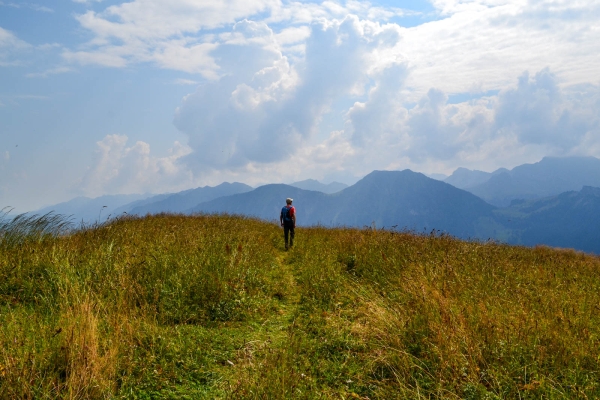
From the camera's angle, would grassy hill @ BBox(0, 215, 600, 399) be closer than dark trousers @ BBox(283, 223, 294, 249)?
Yes

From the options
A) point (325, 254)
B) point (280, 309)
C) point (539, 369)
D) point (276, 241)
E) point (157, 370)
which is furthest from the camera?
point (276, 241)

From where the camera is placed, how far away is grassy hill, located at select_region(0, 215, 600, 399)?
4680mm

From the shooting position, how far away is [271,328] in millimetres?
7262

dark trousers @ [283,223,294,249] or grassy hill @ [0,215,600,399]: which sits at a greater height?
dark trousers @ [283,223,294,249]

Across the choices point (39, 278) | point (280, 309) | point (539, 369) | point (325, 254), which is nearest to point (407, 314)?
point (539, 369)

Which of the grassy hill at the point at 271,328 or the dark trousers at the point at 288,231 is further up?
the dark trousers at the point at 288,231

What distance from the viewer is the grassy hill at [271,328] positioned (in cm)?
468

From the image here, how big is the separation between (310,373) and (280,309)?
10.9 feet

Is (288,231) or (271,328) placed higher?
(288,231)

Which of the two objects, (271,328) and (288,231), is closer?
(271,328)

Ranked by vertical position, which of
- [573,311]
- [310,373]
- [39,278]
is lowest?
[310,373]

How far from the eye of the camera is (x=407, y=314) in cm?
654

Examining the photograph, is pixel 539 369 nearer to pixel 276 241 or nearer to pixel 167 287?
pixel 167 287

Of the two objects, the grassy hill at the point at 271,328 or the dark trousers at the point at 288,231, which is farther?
the dark trousers at the point at 288,231
